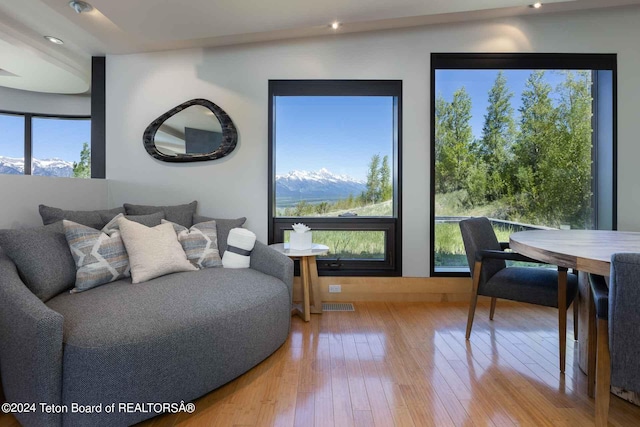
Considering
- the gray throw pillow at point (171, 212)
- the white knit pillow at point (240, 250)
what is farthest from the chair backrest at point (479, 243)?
the gray throw pillow at point (171, 212)

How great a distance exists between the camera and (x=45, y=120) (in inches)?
187

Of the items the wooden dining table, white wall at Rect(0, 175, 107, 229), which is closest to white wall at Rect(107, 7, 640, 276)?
white wall at Rect(0, 175, 107, 229)

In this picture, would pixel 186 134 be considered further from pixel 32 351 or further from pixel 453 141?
pixel 453 141

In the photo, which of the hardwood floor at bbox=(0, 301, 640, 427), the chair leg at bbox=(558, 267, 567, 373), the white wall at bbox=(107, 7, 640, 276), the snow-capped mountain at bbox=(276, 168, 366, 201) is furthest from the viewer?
the snow-capped mountain at bbox=(276, 168, 366, 201)

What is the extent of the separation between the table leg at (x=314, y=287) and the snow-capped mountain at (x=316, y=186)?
811 millimetres

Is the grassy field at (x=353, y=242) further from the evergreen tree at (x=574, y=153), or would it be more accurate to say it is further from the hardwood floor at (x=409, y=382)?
the evergreen tree at (x=574, y=153)

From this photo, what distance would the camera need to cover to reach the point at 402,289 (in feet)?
10.7

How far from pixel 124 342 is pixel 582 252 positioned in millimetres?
2071

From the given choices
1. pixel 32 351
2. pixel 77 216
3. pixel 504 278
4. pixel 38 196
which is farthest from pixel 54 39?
pixel 504 278

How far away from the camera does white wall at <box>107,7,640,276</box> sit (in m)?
3.18

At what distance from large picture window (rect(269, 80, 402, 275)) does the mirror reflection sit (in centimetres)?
64

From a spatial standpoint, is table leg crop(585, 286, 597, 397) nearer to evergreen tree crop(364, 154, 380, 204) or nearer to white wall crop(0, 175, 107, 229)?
evergreen tree crop(364, 154, 380, 204)

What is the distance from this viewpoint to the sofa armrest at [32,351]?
4.15ft

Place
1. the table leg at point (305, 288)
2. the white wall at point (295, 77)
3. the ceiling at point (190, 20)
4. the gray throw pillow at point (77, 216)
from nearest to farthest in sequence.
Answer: the gray throw pillow at point (77, 216)
the ceiling at point (190, 20)
the table leg at point (305, 288)
the white wall at point (295, 77)
